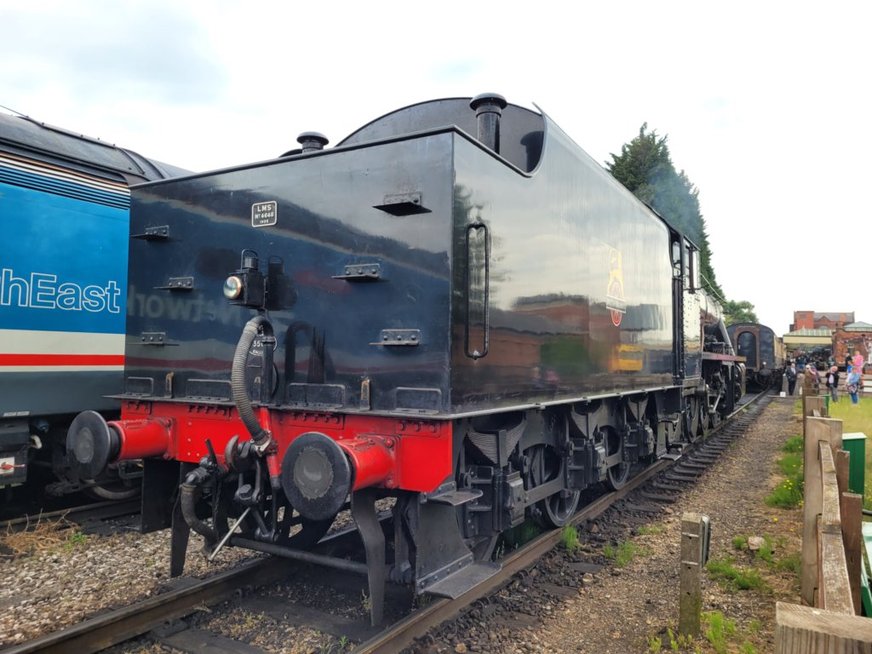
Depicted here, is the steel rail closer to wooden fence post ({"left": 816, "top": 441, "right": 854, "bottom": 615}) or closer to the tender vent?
wooden fence post ({"left": 816, "top": 441, "right": 854, "bottom": 615})

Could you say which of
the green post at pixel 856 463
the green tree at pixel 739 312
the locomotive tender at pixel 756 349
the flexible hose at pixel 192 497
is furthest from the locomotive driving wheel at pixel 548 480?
the green tree at pixel 739 312

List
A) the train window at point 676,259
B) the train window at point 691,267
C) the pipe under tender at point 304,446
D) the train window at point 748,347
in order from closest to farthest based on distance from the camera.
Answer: the pipe under tender at point 304,446
the train window at point 676,259
the train window at point 691,267
the train window at point 748,347

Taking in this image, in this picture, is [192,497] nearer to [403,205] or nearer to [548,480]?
[403,205]

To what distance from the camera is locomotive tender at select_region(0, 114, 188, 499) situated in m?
5.41

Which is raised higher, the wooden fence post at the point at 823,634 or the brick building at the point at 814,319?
the brick building at the point at 814,319

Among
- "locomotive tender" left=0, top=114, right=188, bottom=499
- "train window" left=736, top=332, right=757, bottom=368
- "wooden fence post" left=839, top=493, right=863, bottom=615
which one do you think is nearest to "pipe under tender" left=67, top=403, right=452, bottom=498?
"locomotive tender" left=0, top=114, right=188, bottom=499

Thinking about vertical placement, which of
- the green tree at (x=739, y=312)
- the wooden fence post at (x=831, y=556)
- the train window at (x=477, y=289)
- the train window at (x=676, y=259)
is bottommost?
the wooden fence post at (x=831, y=556)

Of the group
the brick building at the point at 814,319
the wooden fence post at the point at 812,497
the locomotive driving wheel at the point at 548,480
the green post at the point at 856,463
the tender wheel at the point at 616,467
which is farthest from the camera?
the brick building at the point at 814,319

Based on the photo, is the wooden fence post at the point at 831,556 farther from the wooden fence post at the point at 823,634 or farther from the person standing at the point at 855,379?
the person standing at the point at 855,379

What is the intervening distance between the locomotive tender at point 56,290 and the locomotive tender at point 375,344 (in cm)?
160

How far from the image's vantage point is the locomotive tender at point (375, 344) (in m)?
3.32

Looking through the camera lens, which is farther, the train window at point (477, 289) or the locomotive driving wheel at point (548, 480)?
the locomotive driving wheel at point (548, 480)

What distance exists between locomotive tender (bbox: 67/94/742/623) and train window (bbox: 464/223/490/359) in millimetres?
15

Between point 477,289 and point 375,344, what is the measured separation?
2.12 feet
